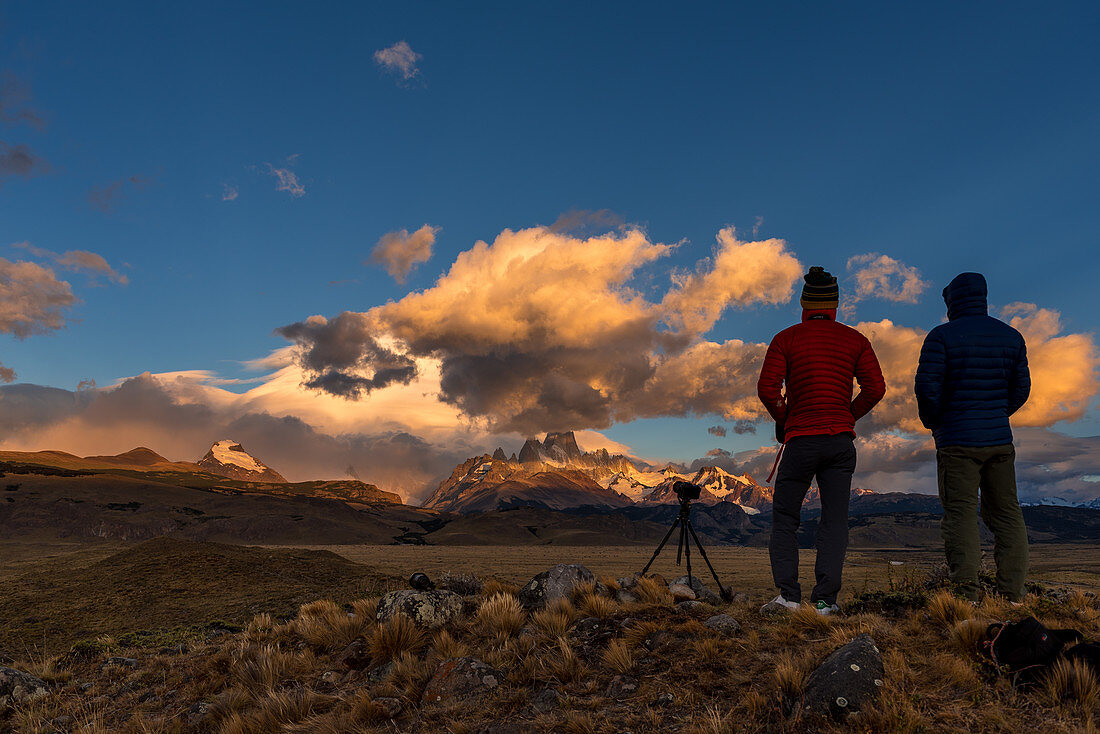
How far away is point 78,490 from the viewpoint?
112m

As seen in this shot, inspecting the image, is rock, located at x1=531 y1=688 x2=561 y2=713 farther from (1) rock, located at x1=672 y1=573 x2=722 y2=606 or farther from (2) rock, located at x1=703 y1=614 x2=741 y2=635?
(1) rock, located at x1=672 y1=573 x2=722 y2=606

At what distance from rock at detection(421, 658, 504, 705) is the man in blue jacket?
16.8ft

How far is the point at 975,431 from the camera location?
20.0ft

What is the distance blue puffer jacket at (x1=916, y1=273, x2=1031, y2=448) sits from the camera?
6160 millimetres

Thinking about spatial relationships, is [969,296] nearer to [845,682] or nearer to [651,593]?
[845,682]

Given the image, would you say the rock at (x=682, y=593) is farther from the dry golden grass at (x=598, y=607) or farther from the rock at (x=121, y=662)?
the rock at (x=121, y=662)

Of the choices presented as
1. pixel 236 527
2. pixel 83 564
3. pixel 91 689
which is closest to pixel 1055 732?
pixel 91 689

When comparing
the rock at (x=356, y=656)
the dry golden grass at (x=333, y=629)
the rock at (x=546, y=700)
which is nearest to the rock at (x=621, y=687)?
the rock at (x=546, y=700)

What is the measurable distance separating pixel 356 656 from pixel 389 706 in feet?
5.78

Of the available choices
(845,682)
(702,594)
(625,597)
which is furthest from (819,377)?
(702,594)

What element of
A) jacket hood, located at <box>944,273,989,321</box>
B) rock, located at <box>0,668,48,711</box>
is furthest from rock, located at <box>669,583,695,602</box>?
rock, located at <box>0,668,48,711</box>

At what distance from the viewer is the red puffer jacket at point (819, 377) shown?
242 inches

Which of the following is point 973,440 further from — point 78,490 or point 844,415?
point 78,490

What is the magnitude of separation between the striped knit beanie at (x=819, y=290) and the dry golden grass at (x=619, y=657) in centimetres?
426
